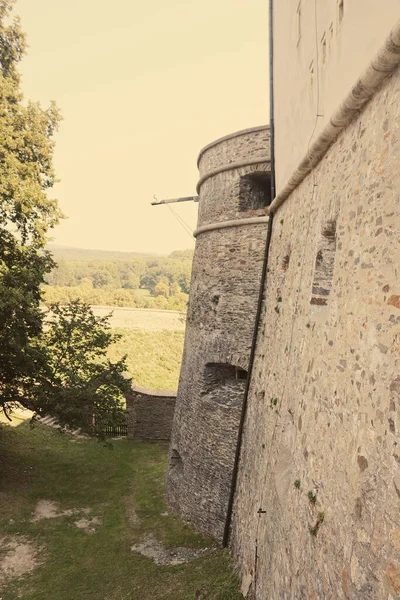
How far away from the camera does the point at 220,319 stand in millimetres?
10586

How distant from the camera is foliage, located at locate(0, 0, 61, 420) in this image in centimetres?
1183

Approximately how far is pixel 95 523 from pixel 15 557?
7.22 ft

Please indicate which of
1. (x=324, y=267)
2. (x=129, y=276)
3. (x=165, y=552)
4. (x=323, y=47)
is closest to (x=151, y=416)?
(x=165, y=552)

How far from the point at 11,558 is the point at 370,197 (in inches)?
423

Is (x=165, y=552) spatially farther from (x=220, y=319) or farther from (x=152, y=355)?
(x=152, y=355)

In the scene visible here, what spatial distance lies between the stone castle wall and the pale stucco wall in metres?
0.52

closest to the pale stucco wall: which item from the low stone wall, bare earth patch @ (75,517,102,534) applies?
bare earth patch @ (75,517,102,534)

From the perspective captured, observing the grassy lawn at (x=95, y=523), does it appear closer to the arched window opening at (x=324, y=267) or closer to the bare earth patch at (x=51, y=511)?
the bare earth patch at (x=51, y=511)

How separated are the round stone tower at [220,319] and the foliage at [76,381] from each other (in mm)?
2963

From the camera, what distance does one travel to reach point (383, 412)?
10.8 feet

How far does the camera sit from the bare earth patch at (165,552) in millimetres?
9344

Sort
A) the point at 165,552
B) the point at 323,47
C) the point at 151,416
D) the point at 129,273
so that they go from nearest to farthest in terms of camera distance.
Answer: the point at 323,47 < the point at 165,552 < the point at 151,416 < the point at 129,273

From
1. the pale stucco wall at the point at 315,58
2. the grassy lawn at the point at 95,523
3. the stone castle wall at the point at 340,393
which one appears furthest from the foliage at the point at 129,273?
the stone castle wall at the point at 340,393

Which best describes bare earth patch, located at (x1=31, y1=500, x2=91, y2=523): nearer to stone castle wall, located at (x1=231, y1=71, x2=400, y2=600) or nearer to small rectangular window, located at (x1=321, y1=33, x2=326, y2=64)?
stone castle wall, located at (x1=231, y1=71, x2=400, y2=600)
